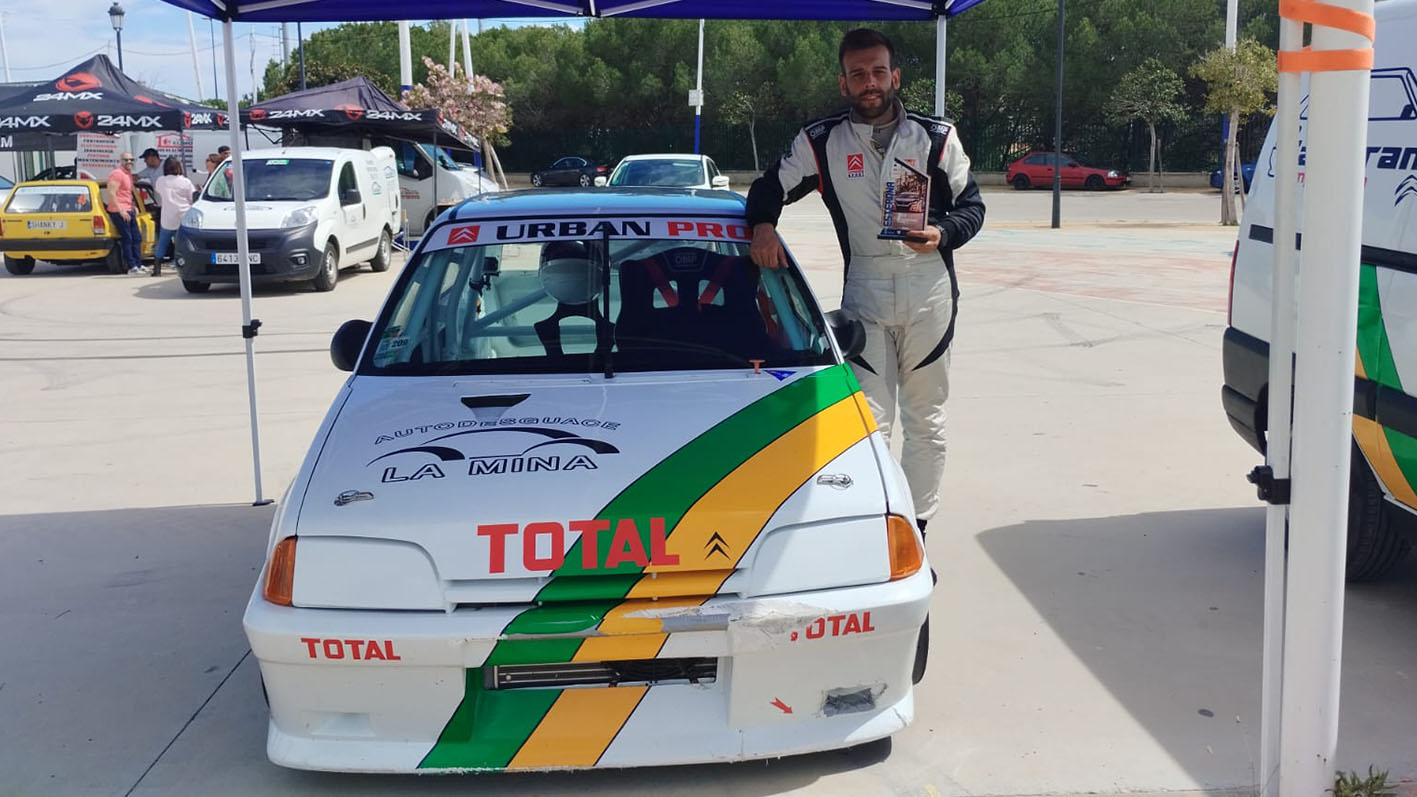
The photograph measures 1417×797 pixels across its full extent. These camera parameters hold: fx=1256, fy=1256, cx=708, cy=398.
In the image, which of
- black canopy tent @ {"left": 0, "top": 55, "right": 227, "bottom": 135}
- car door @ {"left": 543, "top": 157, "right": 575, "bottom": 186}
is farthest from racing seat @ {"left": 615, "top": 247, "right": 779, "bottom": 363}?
car door @ {"left": 543, "top": 157, "right": 575, "bottom": 186}

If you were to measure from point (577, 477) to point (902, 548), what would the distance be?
0.89m

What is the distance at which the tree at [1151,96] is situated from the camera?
4312 centimetres

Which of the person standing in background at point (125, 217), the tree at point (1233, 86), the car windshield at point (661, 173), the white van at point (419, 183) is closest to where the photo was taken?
the person standing in background at point (125, 217)

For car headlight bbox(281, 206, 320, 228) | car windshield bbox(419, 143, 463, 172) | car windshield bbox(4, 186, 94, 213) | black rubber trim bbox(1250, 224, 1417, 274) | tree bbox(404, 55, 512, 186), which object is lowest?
black rubber trim bbox(1250, 224, 1417, 274)

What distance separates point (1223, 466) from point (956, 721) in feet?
11.9

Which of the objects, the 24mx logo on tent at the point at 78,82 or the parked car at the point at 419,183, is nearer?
the 24mx logo on tent at the point at 78,82

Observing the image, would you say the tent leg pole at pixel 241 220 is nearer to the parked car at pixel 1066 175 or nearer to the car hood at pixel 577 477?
the car hood at pixel 577 477

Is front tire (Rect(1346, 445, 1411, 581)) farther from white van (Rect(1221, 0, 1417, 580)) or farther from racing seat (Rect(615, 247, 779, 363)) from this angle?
racing seat (Rect(615, 247, 779, 363))

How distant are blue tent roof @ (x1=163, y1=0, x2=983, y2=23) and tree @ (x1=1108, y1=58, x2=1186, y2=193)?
1567 inches

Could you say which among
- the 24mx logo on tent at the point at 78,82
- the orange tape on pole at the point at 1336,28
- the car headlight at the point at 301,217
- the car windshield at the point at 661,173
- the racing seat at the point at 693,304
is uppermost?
the 24mx logo on tent at the point at 78,82

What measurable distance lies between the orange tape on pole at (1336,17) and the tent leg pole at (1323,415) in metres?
0.01

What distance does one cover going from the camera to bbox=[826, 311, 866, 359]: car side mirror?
435 cm

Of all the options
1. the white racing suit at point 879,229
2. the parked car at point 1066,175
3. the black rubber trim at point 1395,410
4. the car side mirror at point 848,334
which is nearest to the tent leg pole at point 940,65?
the white racing suit at point 879,229

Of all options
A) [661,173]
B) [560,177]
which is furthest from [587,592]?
[560,177]
